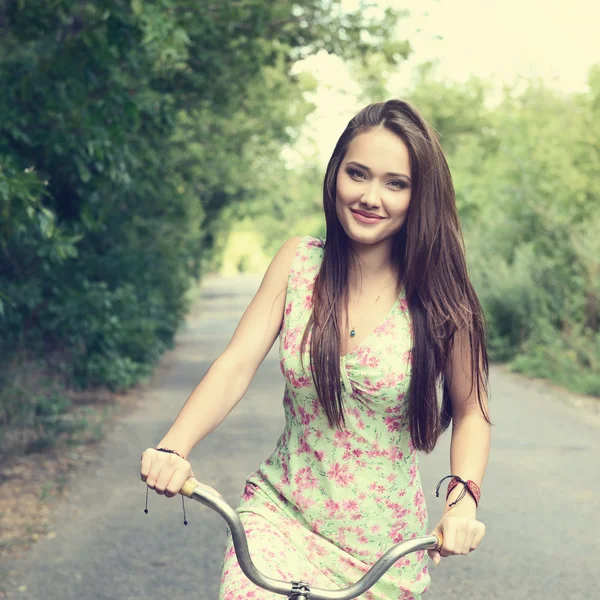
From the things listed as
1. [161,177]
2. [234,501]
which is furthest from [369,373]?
[161,177]

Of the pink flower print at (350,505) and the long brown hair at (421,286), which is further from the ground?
the long brown hair at (421,286)

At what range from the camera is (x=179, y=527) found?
7559 mm

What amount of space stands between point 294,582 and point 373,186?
101 centimetres

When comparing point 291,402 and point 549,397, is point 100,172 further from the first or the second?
point 549,397

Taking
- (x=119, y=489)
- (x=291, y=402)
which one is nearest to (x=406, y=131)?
(x=291, y=402)

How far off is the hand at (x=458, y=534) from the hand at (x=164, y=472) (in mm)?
579

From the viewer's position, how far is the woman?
2.88 meters

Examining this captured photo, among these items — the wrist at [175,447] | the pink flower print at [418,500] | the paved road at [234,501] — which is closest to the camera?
Result: the wrist at [175,447]

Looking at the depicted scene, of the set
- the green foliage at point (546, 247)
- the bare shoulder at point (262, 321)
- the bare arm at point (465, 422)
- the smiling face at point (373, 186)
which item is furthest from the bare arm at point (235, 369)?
the green foliage at point (546, 247)

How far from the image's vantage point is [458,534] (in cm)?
254

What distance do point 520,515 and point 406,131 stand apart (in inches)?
216

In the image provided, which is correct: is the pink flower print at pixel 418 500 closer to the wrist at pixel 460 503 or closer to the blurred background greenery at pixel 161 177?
the wrist at pixel 460 503

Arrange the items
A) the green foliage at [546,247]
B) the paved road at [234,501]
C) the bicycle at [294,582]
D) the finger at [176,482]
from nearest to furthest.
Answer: the bicycle at [294,582] → the finger at [176,482] → the paved road at [234,501] → the green foliage at [546,247]

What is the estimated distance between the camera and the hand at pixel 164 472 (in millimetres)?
2523
